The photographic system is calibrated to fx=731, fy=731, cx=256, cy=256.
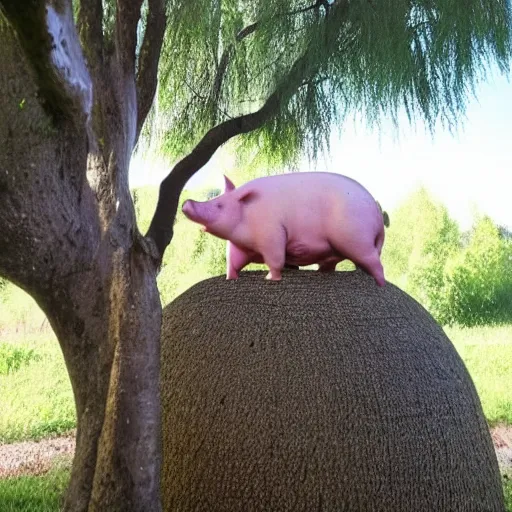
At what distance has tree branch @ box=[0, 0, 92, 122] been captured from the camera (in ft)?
4.98

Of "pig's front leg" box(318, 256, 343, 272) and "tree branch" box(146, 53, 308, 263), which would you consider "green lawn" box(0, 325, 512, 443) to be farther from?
"pig's front leg" box(318, 256, 343, 272)

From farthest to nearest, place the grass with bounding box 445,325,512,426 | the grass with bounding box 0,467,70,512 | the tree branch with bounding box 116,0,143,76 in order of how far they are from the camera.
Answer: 1. the grass with bounding box 445,325,512,426
2. the grass with bounding box 0,467,70,512
3. the tree branch with bounding box 116,0,143,76

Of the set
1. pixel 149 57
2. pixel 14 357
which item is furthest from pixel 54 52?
pixel 14 357

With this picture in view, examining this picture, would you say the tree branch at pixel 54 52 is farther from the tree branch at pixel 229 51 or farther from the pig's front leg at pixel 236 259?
the tree branch at pixel 229 51

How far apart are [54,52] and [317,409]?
1.00 m

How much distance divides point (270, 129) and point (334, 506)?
9.48 ft

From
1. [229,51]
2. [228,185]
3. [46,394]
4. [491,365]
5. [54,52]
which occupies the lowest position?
[491,365]

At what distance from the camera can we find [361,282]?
2006 mm

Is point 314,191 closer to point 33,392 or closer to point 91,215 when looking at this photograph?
point 91,215

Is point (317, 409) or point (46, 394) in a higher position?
point (46, 394)

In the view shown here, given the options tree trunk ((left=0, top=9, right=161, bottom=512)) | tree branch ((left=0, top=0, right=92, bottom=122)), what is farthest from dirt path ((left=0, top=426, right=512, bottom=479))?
tree branch ((left=0, top=0, right=92, bottom=122))

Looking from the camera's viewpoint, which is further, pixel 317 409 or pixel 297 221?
pixel 297 221

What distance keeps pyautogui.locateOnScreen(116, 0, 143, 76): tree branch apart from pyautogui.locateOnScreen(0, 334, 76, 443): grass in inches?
110

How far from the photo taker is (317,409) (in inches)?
66.7
